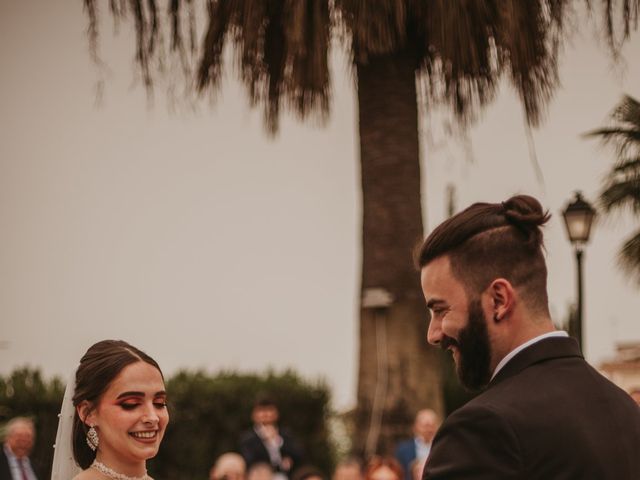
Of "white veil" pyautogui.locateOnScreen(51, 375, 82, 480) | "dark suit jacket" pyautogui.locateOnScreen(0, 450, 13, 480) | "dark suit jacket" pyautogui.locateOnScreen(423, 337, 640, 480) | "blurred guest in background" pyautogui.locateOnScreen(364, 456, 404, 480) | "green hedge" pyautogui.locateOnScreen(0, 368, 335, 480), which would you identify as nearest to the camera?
"dark suit jacket" pyautogui.locateOnScreen(423, 337, 640, 480)

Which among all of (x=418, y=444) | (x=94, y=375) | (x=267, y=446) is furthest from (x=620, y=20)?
(x=94, y=375)

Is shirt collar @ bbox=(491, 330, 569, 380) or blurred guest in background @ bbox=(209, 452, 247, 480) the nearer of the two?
shirt collar @ bbox=(491, 330, 569, 380)

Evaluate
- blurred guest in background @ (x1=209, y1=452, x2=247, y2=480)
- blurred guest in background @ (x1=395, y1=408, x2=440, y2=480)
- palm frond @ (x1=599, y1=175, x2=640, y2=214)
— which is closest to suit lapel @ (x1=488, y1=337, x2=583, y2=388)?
blurred guest in background @ (x1=209, y1=452, x2=247, y2=480)

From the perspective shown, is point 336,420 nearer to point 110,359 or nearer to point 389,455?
point 389,455

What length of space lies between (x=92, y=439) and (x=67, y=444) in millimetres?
181

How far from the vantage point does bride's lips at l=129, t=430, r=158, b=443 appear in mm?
3461

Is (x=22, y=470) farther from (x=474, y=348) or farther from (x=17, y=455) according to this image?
(x=474, y=348)

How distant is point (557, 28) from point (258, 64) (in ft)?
9.54

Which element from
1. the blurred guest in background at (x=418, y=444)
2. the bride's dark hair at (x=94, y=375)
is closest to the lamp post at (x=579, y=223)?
the blurred guest in background at (x=418, y=444)

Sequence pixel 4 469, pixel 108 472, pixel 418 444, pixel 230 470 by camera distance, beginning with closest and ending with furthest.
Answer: pixel 108 472 < pixel 230 470 < pixel 418 444 < pixel 4 469

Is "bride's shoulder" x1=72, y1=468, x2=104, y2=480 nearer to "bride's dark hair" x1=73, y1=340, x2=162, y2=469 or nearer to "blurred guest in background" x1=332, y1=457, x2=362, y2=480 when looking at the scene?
"bride's dark hair" x1=73, y1=340, x2=162, y2=469

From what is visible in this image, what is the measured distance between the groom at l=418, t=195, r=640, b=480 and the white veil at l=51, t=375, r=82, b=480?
1.54 meters

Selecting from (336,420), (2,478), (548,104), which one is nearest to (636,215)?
(336,420)

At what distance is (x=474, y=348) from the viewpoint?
2631 mm
